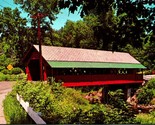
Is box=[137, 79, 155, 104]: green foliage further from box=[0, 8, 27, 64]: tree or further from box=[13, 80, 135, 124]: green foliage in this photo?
box=[0, 8, 27, 64]: tree

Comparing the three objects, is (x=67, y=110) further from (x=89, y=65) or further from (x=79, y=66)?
(x=89, y=65)

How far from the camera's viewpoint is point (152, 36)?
251 inches

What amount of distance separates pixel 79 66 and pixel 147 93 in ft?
41.1

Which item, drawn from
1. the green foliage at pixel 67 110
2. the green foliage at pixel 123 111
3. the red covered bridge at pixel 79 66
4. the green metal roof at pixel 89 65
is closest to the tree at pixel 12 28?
the red covered bridge at pixel 79 66

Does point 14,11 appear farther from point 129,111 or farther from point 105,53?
point 129,111

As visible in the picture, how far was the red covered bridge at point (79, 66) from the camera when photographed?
3148 centimetres

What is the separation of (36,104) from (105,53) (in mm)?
28120

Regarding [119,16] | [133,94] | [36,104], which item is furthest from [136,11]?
[133,94]

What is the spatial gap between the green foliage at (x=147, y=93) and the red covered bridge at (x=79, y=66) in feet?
5.92

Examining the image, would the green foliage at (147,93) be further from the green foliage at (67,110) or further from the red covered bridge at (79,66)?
the green foliage at (67,110)

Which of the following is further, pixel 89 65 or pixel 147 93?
pixel 147 93

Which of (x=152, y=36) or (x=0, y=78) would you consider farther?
(x=0, y=78)

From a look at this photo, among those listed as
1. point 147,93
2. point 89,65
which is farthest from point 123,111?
point 147,93

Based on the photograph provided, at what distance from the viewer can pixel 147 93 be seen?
3991 centimetres
